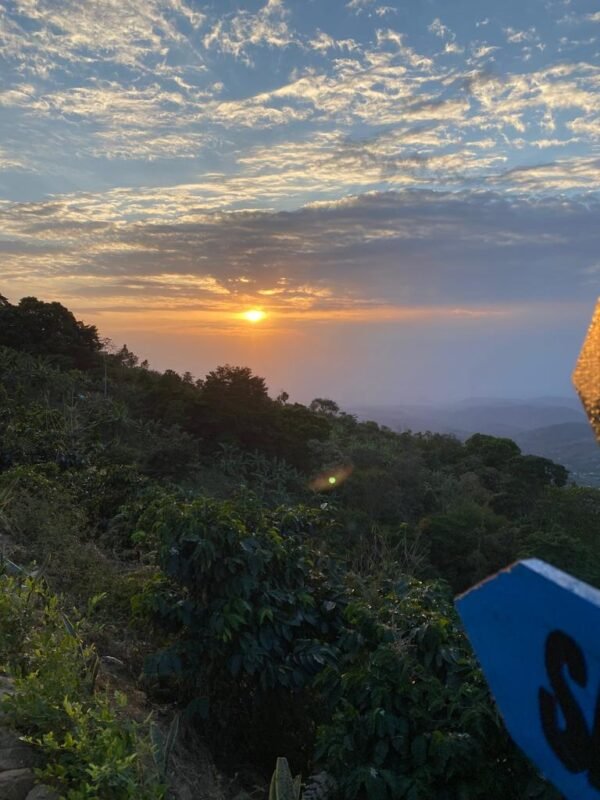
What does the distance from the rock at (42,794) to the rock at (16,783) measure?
5 centimetres

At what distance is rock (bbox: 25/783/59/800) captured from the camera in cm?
256

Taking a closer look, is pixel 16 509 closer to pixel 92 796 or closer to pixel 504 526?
pixel 92 796

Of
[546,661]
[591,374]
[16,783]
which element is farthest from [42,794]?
[591,374]

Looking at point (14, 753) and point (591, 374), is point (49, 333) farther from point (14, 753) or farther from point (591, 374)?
point (591, 374)

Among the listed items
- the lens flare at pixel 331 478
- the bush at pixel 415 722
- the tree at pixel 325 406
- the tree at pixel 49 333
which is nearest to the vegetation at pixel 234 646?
the bush at pixel 415 722

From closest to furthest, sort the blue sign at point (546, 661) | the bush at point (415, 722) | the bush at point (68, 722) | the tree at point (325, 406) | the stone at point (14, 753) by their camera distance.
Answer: the blue sign at point (546, 661), the bush at point (68, 722), the stone at point (14, 753), the bush at point (415, 722), the tree at point (325, 406)

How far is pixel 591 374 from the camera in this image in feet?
3.02

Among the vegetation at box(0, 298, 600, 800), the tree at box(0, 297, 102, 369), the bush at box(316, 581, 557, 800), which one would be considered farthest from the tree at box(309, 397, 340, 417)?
the bush at box(316, 581, 557, 800)

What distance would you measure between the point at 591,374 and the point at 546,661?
1.26 feet

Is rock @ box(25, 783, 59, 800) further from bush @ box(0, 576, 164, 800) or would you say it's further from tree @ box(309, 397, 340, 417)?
tree @ box(309, 397, 340, 417)

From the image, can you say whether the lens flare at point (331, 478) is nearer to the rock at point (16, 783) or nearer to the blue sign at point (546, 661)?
the rock at point (16, 783)

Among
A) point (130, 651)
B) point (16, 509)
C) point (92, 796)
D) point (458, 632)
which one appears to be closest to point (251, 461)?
point (16, 509)

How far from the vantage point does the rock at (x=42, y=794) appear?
2559mm

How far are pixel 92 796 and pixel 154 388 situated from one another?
18.1m
